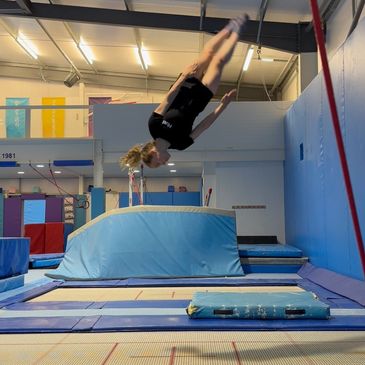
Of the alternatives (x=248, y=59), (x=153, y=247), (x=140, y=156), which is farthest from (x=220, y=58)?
(x=248, y=59)

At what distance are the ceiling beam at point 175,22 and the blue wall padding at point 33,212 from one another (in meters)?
6.77

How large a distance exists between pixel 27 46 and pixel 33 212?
516 cm

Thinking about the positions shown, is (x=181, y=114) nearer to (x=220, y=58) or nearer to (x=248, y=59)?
(x=220, y=58)

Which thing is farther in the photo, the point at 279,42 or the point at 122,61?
the point at 122,61

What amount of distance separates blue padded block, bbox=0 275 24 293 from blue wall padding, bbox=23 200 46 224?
9.02 metres

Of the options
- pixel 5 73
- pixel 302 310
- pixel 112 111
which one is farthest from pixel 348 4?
pixel 5 73

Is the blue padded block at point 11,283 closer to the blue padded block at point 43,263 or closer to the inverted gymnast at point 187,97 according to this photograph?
the blue padded block at point 43,263

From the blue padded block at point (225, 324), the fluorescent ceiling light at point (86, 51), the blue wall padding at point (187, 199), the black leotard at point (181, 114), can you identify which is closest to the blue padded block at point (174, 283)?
the blue padded block at point (225, 324)

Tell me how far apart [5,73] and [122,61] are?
4.77 meters

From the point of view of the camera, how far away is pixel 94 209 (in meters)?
9.41

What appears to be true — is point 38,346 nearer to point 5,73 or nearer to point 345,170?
point 345,170

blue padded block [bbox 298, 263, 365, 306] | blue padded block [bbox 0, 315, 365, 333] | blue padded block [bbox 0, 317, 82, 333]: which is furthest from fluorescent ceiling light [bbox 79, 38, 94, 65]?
blue padded block [bbox 0, 315, 365, 333]

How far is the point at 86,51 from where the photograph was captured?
13.8 m

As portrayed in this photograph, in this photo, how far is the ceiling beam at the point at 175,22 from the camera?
31.4ft
